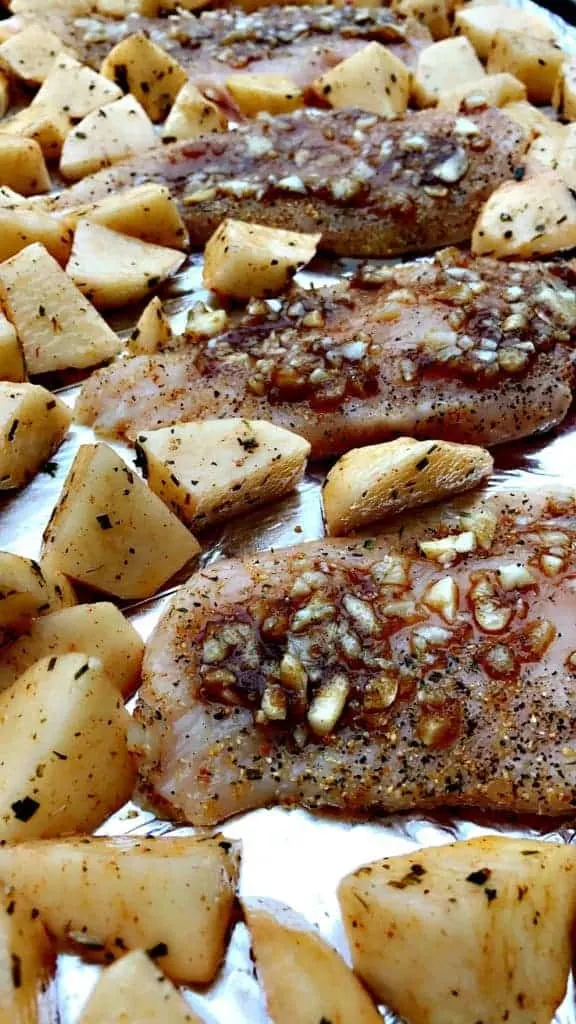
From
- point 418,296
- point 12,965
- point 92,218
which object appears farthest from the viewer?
point 92,218

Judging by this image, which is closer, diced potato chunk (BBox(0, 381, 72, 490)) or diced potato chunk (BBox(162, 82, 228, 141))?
diced potato chunk (BBox(0, 381, 72, 490))

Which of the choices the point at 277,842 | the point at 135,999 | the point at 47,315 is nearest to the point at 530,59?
the point at 47,315

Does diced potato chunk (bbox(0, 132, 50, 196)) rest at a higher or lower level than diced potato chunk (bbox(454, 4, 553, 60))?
lower

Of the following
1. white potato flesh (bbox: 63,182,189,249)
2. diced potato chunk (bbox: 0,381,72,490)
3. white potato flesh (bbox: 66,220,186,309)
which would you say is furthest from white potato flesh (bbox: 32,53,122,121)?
diced potato chunk (bbox: 0,381,72,490)

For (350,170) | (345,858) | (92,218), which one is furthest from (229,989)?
(350,170)

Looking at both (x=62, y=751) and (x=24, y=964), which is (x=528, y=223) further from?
(x=24, y=964)

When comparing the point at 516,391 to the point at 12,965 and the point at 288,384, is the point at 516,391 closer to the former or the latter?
the point at 288,384

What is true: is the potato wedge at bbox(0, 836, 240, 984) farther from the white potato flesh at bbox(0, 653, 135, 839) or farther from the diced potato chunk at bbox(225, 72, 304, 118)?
the diced potato chunk at bbox(225, 72, 304, 118)
